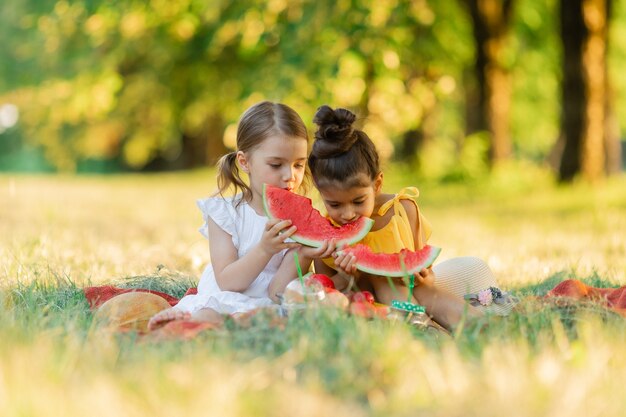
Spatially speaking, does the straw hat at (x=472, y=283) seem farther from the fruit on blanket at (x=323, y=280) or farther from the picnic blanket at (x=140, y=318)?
the picnic blanket at (x=140, y=318)

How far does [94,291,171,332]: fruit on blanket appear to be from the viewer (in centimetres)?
386

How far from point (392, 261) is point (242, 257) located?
72cm

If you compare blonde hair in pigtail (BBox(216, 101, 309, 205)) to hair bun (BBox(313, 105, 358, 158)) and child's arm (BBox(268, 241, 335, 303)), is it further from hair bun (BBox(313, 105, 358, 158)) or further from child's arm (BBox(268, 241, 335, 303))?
child's arm (BBox(268, 241, 335, 303))

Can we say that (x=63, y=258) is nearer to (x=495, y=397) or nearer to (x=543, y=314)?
(x=543, y=314)

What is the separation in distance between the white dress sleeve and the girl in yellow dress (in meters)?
0.46

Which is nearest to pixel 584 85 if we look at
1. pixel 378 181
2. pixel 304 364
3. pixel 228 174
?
pixel 378 181

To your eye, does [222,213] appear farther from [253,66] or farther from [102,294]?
[253,66]

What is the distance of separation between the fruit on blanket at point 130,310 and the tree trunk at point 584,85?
10.5 m

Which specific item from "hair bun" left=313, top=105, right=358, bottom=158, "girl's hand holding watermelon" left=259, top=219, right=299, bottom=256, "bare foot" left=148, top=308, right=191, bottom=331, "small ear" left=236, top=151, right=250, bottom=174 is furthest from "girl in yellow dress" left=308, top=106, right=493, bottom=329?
"bare foot" left=148, top=308, right=191, bottom=331

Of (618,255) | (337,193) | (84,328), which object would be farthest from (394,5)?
(84,328)

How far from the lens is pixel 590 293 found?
4.46 meters

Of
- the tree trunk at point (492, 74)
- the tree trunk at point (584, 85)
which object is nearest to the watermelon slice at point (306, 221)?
the tree trunk at point (584, 85)

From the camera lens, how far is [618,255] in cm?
691

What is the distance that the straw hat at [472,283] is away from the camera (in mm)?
4414
